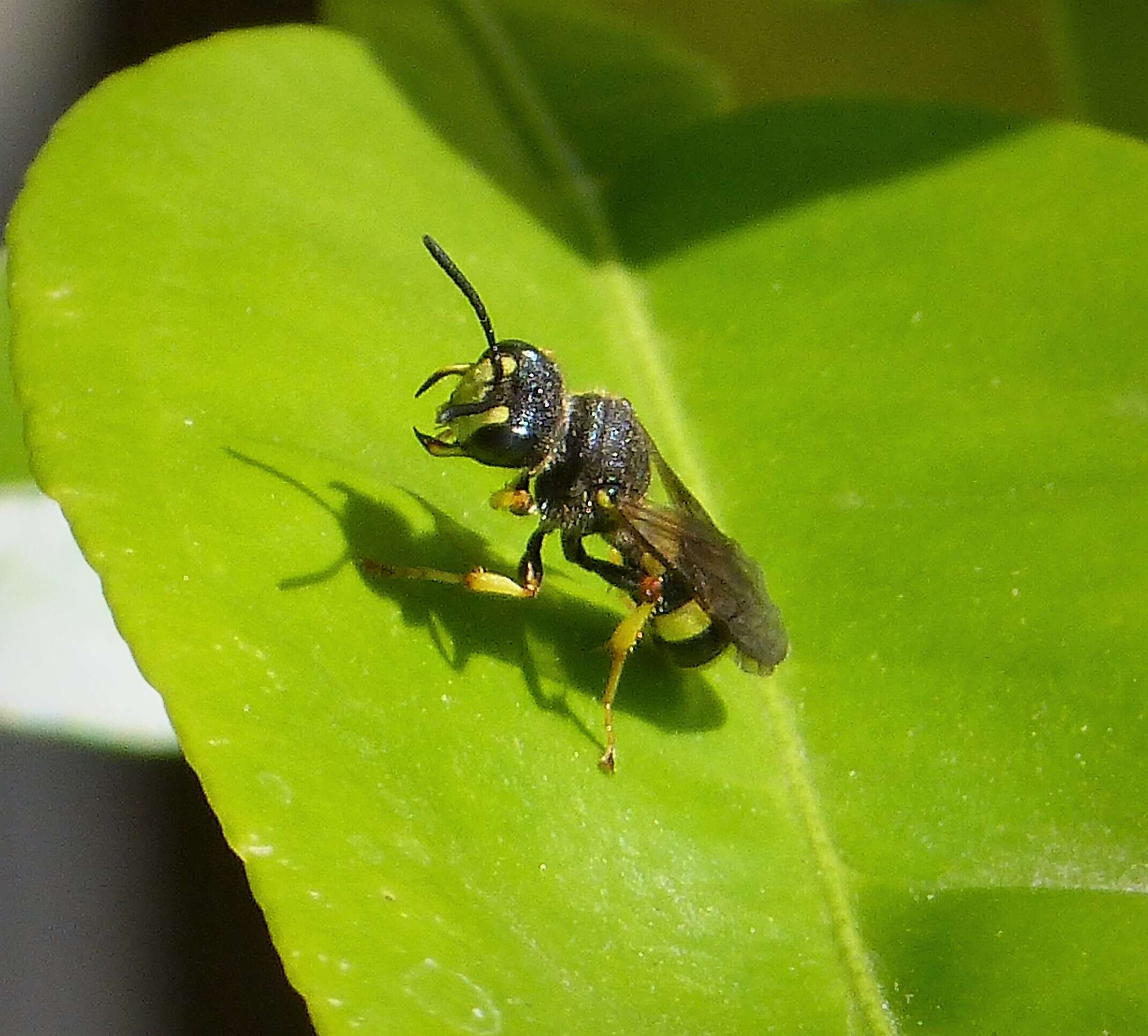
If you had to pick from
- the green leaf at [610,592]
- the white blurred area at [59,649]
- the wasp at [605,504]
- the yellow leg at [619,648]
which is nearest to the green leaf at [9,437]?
the white blurred area at [59,649]

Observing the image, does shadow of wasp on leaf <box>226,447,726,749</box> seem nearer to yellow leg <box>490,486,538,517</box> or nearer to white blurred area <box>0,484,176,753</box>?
yellow leg <box>490,486,538,517</box>

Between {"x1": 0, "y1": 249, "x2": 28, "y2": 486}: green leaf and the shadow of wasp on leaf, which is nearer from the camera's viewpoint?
the shadow of wasp on leaf

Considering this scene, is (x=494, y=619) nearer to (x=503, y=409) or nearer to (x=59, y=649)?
(x=503, y=409)

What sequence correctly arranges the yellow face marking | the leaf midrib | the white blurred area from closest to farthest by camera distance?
the leaf midrib < the yellow face marking < the white blurred area

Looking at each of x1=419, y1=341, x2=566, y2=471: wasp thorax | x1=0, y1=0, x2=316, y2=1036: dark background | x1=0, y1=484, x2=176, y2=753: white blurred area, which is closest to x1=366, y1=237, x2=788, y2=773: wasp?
x1=419, y1=341, x2=566, y2=471: wasp thorax

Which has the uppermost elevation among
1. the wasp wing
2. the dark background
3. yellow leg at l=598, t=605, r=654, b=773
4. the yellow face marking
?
the wasp wing

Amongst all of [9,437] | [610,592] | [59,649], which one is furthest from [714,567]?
[9,437]

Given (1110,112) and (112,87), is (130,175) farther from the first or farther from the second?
(1110,112)
